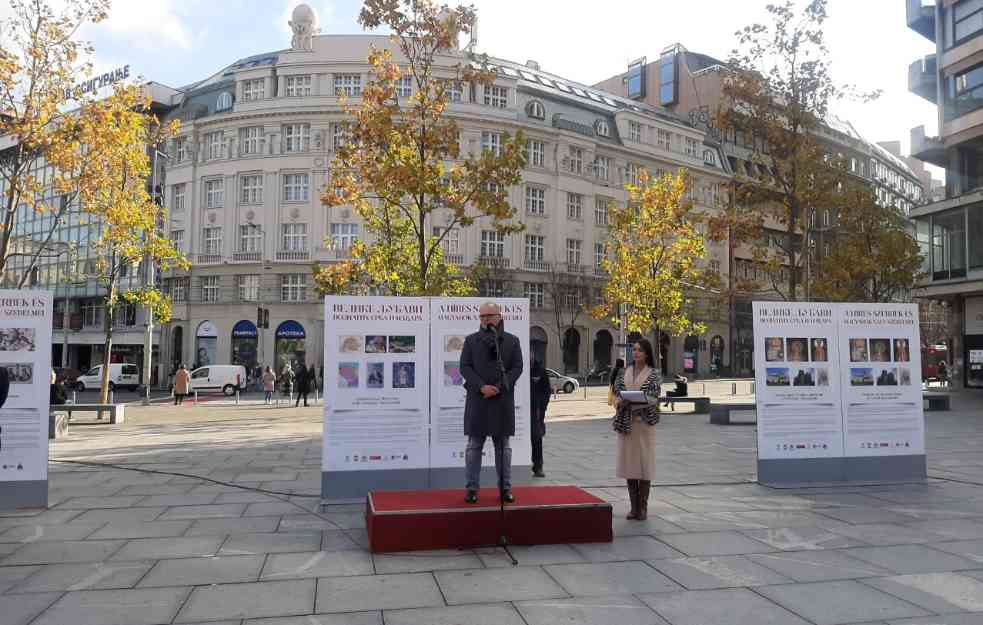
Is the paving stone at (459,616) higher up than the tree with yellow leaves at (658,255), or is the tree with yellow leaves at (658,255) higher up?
the tree with yellow leaves at (658,255)

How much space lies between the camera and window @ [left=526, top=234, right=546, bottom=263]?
5119 centimetres

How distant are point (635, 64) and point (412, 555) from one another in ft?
242

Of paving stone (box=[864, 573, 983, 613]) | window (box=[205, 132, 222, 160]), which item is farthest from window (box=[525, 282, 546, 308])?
paving stone (box=[864, 573, 983, 613])

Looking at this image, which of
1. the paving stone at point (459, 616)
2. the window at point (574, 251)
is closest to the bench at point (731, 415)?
the paving stone at point (459, 616)

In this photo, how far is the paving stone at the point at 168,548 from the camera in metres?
5.96

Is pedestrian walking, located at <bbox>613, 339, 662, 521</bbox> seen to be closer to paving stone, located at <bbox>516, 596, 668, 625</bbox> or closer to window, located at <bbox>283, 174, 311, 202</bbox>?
paving stone, located at <bbox>516, 596, 668, 625</bbox>

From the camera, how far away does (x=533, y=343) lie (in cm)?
1043

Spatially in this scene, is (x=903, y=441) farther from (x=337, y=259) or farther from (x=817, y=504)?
(x=337, y=259)

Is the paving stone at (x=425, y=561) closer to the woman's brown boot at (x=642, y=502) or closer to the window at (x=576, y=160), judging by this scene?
the woman's brown boot at (x=642, y=502)

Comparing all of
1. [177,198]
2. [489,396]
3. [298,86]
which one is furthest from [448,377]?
[177,198]

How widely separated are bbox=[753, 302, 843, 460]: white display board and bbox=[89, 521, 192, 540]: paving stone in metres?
6.94

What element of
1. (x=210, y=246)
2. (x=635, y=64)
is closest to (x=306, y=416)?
(x=210, y=246)

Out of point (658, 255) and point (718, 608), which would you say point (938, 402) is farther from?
point (718, 608)

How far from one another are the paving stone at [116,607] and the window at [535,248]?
46.4 meters
